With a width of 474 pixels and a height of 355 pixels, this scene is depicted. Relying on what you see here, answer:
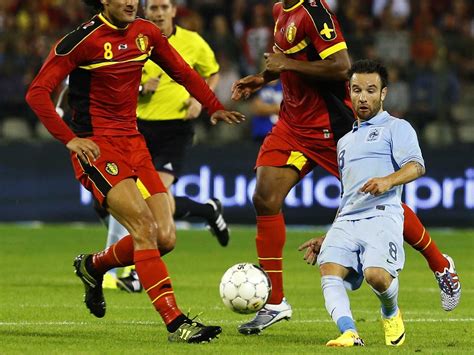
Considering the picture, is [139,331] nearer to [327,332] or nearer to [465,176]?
[327,332]

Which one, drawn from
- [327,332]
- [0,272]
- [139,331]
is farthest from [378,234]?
[0,272]

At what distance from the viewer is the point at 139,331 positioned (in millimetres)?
8094

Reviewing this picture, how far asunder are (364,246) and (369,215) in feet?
0.65

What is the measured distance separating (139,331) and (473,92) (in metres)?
11.5

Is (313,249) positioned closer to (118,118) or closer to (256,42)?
(118,118)

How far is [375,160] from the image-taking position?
7551 millimetres

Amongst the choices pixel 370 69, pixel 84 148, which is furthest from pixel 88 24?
pixel 370 69

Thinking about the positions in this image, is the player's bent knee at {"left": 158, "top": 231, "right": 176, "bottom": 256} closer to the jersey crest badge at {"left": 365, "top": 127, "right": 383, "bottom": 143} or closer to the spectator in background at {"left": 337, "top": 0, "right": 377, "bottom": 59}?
the jersey crest badge at {"left": 365, "top": 127, "right": 383, "bottom": 143}

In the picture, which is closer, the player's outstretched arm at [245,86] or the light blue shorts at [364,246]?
the light blue shorts at [364,246]

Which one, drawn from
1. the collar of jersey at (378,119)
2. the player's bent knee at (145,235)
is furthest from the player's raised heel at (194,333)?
the collar of jersey at (378,119)

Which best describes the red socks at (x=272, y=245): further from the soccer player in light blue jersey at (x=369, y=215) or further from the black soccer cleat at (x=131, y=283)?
the black soccer cleat at (x=131, y=283)

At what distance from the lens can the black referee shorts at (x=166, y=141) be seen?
11.7 metres

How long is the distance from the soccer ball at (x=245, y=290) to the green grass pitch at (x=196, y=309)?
0.72ft

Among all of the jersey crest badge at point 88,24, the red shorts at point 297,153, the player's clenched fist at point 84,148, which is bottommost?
the red shorts at point 297,153
